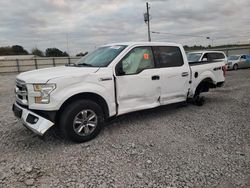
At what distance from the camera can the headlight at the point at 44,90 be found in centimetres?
383

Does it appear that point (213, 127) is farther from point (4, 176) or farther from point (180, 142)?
point (4, 176)

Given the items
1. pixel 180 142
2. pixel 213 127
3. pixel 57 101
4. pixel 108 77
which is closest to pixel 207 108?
pixel 213 127

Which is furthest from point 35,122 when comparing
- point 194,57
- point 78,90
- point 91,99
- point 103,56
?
point 194,57

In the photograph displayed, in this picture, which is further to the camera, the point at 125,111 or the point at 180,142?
the point at 125,111

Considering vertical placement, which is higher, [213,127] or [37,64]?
[37,64]

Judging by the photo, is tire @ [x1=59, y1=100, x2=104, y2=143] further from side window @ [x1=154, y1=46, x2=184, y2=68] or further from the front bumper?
side window @ [x1=154, y1=46, x2=184, y2=68]

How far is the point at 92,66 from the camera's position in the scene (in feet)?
15.5

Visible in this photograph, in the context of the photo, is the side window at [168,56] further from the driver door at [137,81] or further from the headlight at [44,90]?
the headlight at [44,90]

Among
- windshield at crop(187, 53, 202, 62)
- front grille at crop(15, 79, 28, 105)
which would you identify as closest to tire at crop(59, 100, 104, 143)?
front grille at crop(15, 79, 28, 105)

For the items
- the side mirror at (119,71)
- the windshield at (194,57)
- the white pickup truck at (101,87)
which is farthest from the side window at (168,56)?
the windshield at (194,57)

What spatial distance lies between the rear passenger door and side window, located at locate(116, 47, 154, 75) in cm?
22

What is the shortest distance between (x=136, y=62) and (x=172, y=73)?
1014mm

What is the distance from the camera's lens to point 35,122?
3900 mm

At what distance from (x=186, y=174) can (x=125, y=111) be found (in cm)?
195
